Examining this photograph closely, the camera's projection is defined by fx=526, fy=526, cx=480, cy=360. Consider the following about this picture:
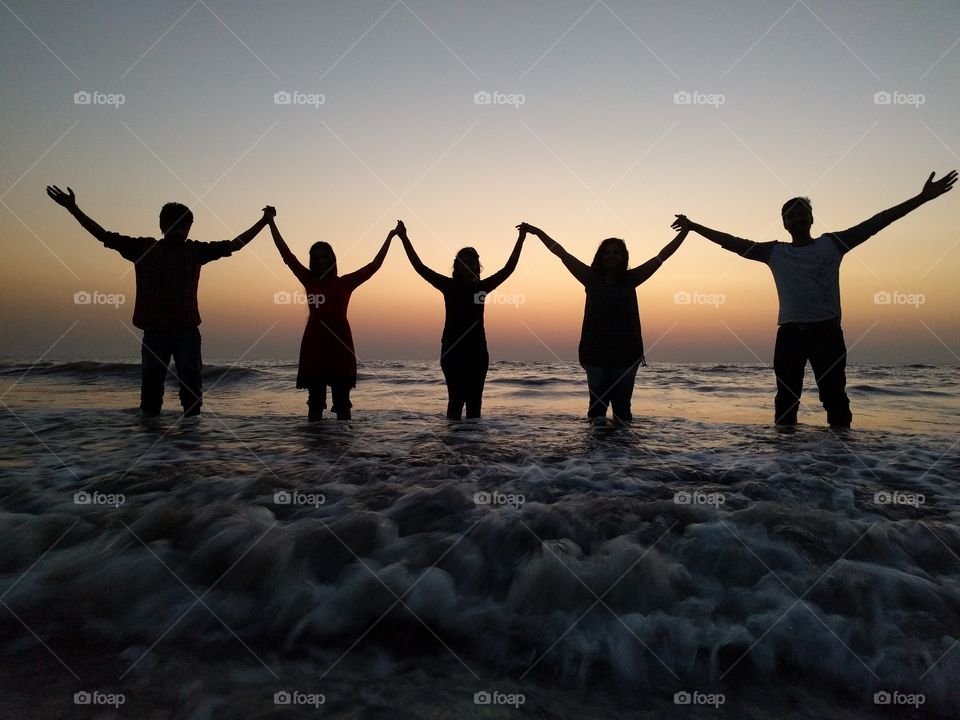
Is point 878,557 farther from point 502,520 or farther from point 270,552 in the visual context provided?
point 270,552

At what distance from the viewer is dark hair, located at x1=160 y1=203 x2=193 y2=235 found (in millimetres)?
6984

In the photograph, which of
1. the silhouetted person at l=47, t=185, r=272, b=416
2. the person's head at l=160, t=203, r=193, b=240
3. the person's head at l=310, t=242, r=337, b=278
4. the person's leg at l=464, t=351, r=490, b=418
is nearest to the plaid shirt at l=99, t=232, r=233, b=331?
the silhouetted person at l=47, t=185, r=272, b=416

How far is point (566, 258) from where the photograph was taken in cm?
748

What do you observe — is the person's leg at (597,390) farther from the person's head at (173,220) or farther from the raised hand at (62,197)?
the raised hand at (62,197)

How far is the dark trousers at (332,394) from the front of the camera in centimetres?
770

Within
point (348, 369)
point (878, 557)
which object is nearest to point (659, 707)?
point (878, 557)

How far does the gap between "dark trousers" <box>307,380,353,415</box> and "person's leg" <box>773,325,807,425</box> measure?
→ 5.95 meters

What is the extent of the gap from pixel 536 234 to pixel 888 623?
5.89m

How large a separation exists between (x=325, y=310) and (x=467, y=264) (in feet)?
7.02

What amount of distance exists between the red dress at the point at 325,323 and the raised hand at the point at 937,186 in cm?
684

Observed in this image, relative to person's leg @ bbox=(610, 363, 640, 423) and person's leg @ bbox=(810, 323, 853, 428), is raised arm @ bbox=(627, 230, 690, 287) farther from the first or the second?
person's leg @ bbox=(810, 323, 853, 428)

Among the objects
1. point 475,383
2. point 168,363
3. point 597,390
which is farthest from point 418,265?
point 168,363

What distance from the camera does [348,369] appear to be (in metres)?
7.59

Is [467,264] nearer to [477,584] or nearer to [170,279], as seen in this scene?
[170,279]
